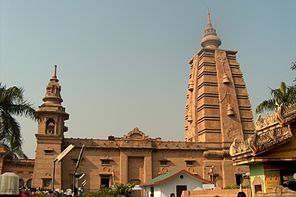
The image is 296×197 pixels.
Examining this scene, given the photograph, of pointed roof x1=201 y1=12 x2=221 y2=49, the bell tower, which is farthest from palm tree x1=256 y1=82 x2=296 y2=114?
pointed roof x1=201 y1=12 x2=221 y2=49

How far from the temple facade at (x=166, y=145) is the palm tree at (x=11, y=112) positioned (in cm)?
1832

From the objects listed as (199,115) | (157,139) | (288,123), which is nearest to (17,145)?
(288,123)

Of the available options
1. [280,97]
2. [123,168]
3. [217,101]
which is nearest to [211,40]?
A: [217,101]

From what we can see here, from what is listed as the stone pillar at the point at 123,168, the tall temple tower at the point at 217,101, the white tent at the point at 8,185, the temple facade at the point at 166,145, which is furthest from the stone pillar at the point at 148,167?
the white tent at the point at 8,185

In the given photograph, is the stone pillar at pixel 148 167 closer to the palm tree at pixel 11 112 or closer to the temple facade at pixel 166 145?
the temple facade at pixel 166 145

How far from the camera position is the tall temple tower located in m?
47.6

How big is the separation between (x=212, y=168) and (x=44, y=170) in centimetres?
1947

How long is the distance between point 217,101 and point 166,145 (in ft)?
34.8

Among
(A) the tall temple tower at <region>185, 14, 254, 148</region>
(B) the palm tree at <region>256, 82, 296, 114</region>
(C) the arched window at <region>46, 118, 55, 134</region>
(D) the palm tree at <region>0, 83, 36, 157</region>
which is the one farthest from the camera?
(A) the tall temple tower at <region>185, 14, 254, 148</region>

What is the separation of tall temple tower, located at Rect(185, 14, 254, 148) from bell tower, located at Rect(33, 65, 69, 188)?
18.3 metres

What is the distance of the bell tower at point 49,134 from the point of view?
38.6 metres

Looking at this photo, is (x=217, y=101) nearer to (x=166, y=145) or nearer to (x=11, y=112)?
(x=166, y=145)

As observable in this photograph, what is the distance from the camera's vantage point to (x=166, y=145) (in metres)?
44.1

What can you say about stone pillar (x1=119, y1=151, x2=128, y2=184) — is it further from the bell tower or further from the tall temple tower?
the tall temple tower
